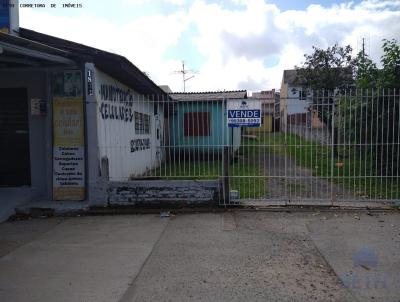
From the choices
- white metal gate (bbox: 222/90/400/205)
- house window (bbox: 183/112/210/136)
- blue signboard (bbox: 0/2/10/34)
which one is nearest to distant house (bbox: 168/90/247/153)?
house window (bbox: 183/112/210/136)

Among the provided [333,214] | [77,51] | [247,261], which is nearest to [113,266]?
[247,261]

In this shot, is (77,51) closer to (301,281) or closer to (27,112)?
(27,112)

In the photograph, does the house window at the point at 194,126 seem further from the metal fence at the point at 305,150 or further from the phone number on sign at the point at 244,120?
the phone number on sign at the point at 244,120

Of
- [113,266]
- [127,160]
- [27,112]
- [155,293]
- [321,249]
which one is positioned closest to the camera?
[155,293]

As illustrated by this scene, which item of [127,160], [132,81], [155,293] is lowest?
[155,293]

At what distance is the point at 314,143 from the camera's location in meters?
10.1

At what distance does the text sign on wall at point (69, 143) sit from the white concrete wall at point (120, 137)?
1.37 ft

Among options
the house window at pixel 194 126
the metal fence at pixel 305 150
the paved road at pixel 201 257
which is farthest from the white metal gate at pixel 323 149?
the house window at pixel 194 126

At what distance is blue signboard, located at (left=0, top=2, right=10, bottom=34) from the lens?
29.8 feet

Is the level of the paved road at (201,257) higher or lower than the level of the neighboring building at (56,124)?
lower

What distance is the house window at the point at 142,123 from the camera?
13.6 m

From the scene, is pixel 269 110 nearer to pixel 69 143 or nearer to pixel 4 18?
pixel 69 143

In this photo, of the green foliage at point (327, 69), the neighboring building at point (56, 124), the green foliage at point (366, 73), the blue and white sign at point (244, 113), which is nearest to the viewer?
the blue and white sign at point (244, 113)

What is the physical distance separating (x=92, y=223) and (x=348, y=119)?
7.90 metres
